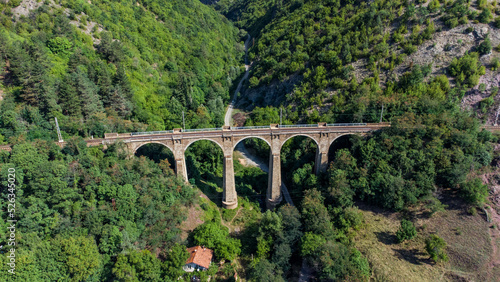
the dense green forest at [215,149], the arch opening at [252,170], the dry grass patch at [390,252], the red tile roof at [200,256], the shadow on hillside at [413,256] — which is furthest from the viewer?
the arch opening at [252,170]

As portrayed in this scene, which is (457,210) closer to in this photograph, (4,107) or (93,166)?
(93,166)

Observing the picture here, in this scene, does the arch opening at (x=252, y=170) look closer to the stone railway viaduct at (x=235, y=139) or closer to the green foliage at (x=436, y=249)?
the stone railway viaduct at (x=235, y=139)

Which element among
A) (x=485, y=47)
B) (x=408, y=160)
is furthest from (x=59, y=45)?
(x=485, y=47)

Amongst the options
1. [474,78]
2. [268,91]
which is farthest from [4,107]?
[474,78]

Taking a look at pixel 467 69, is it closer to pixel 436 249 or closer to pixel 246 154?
pixel 436 249

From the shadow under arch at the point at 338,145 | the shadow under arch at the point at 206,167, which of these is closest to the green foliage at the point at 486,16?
the shadow under arch at the point at 338,145
